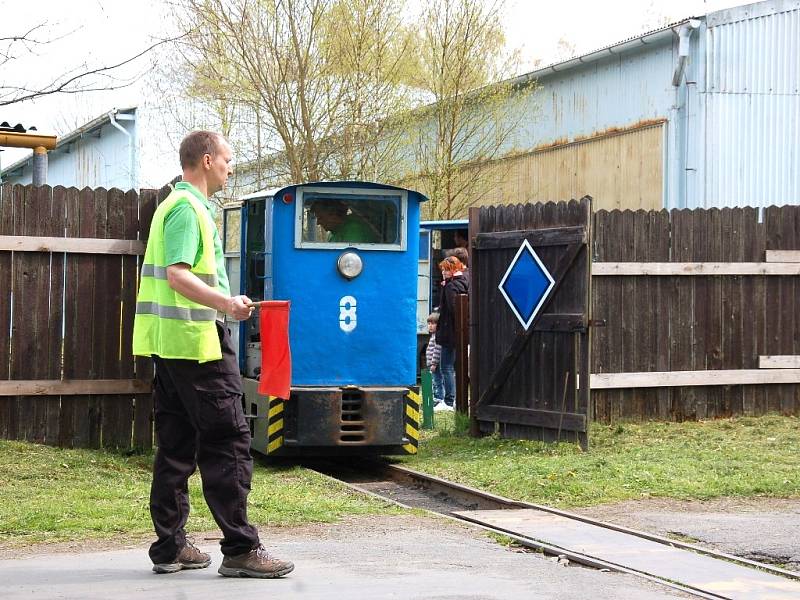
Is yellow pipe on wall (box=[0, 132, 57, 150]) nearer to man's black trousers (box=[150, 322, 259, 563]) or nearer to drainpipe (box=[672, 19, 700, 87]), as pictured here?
man's black trousers (box=[150, 322, 259, 563])

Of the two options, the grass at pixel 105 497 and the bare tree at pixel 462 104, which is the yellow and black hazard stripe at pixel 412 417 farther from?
the bare tree at pixel 462 104

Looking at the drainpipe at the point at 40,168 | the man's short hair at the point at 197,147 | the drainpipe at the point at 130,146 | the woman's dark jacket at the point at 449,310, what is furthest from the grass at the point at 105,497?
the drainpipe at the point at 130,146

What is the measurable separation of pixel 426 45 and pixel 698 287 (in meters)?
15.2

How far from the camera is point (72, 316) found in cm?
1153

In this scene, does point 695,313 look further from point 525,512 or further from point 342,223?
point 525,512

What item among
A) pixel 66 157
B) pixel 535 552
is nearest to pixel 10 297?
pixel 535 552

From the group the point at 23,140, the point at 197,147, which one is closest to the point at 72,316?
the point at 23,140

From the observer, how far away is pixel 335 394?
11.6m

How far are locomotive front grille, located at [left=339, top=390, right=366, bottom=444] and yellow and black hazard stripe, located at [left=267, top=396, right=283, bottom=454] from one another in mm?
544

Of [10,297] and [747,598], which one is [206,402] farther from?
[10,297]

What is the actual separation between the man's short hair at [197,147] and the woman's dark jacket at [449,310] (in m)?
8.54

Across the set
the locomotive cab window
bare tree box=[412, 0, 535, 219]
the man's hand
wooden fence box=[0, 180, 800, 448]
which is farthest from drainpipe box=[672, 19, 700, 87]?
the man's hand

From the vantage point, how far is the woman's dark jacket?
1551 cm

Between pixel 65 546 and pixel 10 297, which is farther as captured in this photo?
pixel 10 297
